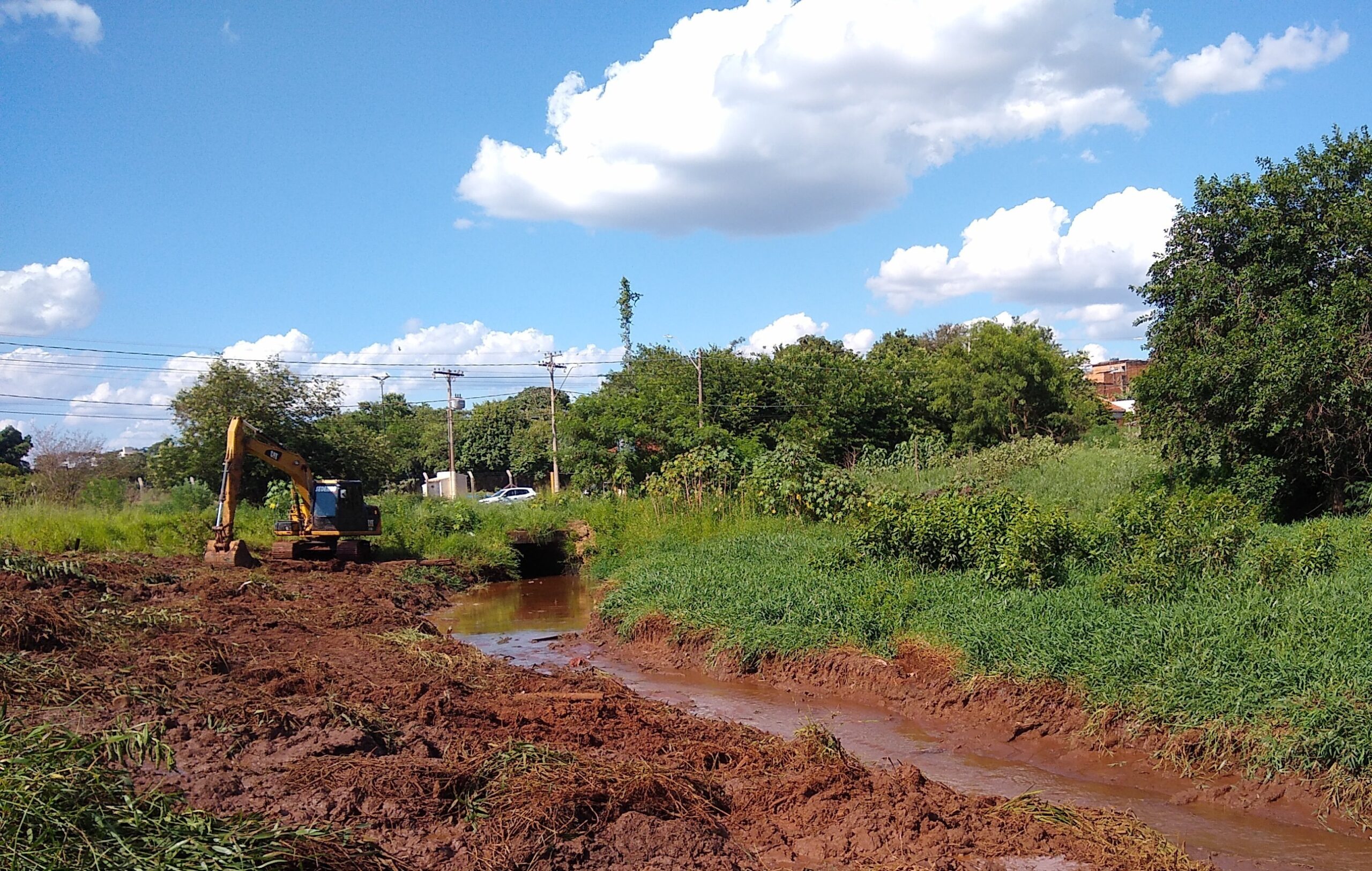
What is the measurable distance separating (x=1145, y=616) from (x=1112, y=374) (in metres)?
48.5

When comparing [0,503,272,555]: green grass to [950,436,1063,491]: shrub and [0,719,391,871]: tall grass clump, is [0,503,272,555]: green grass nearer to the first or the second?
[950,436,1063,491]: shrub

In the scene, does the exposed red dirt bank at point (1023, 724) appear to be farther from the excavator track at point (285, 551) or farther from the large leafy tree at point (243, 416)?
the large leafy tree at point (243, 416)

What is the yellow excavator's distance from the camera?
18.8m

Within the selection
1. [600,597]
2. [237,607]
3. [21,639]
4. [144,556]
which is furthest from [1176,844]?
[144,556]

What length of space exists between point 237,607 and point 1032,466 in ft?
64.8

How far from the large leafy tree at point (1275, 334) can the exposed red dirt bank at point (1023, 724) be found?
31.1 ft

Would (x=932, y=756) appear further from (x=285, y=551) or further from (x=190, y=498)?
(x=190, y=498)

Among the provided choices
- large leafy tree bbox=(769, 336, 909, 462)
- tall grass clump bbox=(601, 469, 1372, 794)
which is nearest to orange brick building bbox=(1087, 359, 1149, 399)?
large leafy tree bbox=(769, 336, 909, 462)

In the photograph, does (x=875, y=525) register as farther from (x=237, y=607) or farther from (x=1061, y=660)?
(x=237, y=607)

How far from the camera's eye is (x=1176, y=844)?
5695 mm

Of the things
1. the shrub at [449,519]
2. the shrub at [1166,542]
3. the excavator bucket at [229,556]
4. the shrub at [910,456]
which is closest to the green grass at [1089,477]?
the shrub at [910,456]

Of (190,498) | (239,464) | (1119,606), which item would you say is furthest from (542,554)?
(1119,606)

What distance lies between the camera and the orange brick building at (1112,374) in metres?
49.1

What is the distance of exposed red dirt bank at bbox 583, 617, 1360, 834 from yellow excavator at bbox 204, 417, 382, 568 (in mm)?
10431
